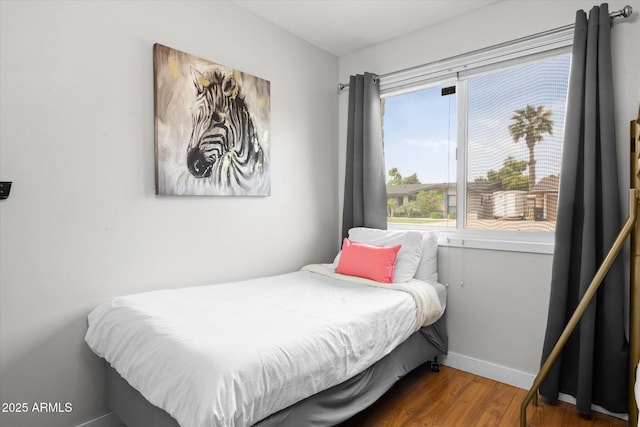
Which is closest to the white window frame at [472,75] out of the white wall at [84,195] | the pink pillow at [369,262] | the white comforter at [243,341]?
the pink pillow at [369,262]

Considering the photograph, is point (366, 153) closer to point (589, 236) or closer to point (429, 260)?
point (429, 260)

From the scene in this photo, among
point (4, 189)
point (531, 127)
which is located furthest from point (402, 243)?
point (4, 189)

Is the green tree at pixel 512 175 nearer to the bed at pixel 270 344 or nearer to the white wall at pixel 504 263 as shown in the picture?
the white wall at pixel 504 263

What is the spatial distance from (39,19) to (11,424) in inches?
75.7

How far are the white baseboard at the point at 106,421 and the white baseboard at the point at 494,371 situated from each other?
7.32 feet

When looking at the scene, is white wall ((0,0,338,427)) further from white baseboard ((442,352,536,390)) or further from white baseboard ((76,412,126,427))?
Result: white baseboard ((442,352,536,390))

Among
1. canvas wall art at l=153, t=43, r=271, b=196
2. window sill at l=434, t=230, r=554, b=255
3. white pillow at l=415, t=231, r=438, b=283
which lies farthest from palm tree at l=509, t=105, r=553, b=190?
canvas wall art at l=153, t=43, r=271, b=196

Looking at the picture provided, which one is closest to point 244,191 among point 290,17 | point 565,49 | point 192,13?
point 192,13

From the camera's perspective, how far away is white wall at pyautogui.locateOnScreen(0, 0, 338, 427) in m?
1.76

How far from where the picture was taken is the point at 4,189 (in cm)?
169

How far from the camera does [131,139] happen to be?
7.02ft

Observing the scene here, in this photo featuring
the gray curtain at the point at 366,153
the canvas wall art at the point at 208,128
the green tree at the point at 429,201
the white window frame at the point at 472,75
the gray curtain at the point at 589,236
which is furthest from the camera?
the gray curtain at the point at 366,153

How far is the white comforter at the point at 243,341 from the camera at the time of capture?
131cm

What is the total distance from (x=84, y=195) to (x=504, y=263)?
2.63 meters
